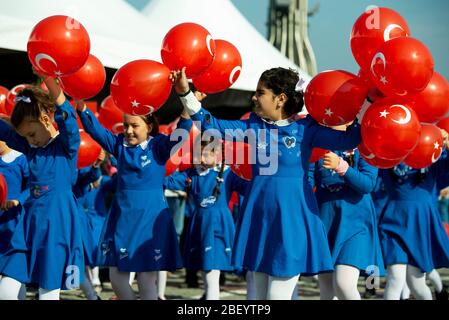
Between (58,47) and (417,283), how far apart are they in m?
3.76

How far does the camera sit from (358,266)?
19.1 ft

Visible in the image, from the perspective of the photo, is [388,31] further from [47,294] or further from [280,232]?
[47,294]

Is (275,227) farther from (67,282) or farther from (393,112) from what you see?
(67,282)

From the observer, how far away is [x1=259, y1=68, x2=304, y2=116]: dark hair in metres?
4.93

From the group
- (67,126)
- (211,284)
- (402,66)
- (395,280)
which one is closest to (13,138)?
(67,126)

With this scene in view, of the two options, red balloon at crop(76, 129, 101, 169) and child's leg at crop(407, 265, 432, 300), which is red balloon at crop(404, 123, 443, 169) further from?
red balloon at crop(76, 129, 101, 169)

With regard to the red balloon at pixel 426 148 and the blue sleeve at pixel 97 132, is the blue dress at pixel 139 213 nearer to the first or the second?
the blue sleeve at pixel 97 132

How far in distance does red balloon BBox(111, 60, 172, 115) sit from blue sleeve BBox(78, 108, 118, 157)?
77 centimetres

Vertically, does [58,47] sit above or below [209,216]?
above

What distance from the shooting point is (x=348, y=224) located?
234 inches

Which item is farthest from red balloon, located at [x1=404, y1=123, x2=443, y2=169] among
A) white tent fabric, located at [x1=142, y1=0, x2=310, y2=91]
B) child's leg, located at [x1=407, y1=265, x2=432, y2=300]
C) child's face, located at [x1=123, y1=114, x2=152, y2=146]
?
white tent fabric, located at [x1=142, y1=0, x2=310, y2=91]

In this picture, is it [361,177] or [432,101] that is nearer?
[432,101]
